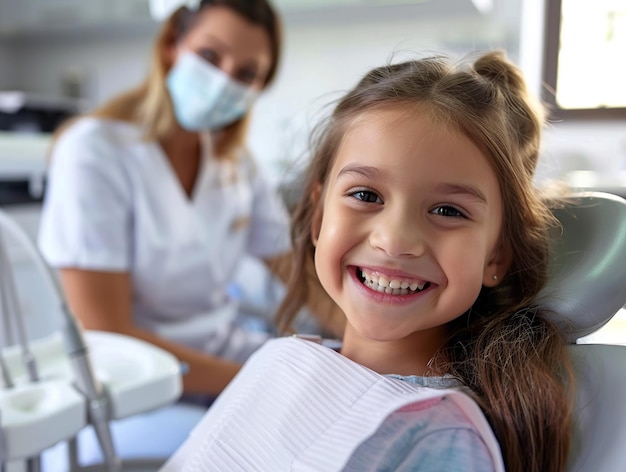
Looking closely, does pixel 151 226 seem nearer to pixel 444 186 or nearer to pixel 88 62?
pixel 444 186

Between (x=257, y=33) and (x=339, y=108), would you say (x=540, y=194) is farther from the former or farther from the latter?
(x=257, y=33)

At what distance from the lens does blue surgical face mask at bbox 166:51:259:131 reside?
1.36 meters

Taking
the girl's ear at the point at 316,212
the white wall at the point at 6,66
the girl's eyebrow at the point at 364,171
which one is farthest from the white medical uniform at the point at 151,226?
the white wall at the point at 6,66

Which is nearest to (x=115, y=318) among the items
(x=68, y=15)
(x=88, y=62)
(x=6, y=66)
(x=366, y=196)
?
(x=366, y=196)

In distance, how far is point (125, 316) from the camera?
4.11ft

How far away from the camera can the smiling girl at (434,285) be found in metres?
0.56

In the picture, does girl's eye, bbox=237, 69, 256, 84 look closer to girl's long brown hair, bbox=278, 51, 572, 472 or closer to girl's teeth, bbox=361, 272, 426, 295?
girl's long brown hair, bbox=278, 51, 572, 472

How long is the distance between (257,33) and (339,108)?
0.70 m

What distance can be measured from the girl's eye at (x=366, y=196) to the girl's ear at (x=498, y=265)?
137 mm

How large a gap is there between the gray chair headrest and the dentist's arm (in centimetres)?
74

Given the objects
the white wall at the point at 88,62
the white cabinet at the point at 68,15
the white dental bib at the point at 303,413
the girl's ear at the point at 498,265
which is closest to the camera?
the white dental bib at the point at 303,413

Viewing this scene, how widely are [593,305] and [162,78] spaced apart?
1053 millimetres

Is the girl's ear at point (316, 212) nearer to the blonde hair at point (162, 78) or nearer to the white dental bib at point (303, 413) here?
the white dental bib at point (303, 413)

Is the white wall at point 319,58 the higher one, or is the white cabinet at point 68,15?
the white cabinet at point 68,15
